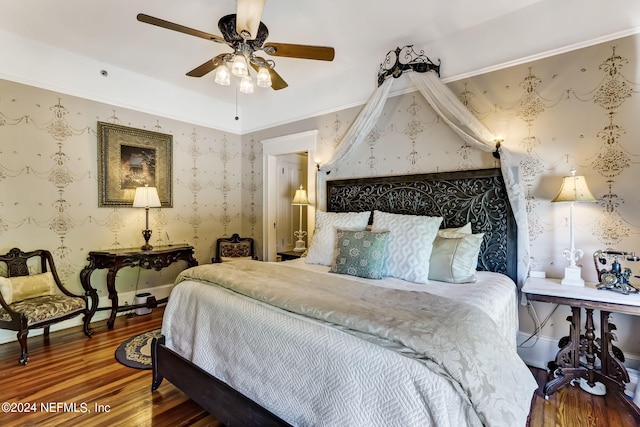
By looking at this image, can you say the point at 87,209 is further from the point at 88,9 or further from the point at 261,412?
the point at 261,412

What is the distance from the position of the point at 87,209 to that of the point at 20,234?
0.61 meters

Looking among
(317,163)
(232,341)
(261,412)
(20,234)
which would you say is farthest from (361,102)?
(20,234)

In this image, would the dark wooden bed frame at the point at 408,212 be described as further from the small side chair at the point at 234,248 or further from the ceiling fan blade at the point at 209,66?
the ceiling fan blade at the point at 209,66

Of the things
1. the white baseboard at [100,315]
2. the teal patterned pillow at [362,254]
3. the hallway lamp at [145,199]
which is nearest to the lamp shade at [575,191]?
the teal patterned pillow at [362,254]

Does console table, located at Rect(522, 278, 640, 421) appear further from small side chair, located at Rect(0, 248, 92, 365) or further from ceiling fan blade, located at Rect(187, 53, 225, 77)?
small side chair, located at Rect(0, 248, 92, 365)

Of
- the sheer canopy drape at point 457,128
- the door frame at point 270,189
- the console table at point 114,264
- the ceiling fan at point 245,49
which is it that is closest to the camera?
the ceiling fan at point 245,49

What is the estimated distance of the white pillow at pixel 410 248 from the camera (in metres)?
2.34

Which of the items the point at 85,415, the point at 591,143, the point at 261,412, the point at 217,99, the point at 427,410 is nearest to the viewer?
the point at 427,410

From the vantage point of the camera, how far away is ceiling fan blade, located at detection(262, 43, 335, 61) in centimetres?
220

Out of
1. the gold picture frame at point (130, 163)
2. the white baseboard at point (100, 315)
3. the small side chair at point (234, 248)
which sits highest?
the gold picture frame at point (130, 163)

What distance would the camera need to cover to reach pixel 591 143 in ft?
7.47

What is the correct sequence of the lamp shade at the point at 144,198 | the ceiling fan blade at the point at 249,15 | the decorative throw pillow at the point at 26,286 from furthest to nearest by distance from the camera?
1. the lamp shade at the point at 144,198
2. the decorative throw pillow at the point at 26,286
3. the ceiling fan blade at the point at 249,15

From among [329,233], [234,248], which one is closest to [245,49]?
[329,233]

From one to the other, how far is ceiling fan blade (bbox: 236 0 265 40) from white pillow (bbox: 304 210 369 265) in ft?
5.75
